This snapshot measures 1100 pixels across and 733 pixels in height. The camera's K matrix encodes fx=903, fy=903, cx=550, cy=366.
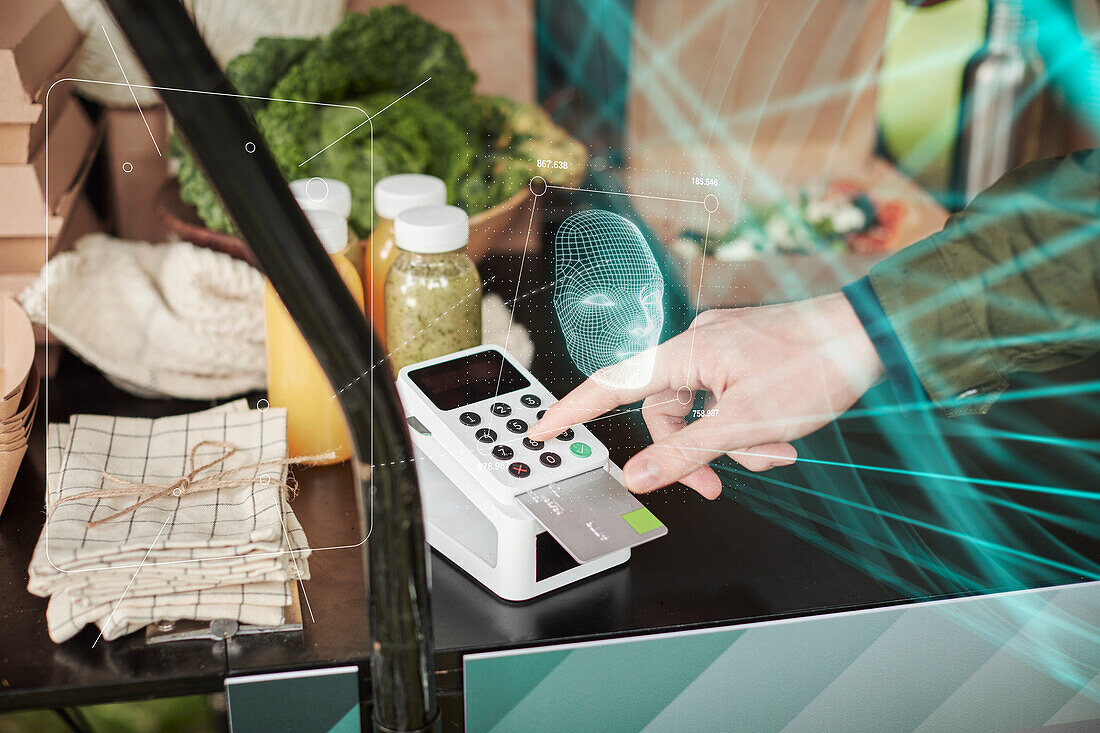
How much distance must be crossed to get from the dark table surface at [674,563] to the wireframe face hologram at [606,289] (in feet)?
0.05

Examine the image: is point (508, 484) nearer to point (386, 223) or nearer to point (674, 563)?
point (674, 563)

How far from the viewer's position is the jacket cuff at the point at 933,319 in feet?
1.74

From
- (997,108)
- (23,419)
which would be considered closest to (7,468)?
(23,419)

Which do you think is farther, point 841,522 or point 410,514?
point 841,522

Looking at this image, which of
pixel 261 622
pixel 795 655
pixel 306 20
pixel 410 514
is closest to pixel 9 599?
pixel 261 622

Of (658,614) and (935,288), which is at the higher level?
(935,288)

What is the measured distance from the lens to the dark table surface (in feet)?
1.54

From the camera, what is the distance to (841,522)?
583mm

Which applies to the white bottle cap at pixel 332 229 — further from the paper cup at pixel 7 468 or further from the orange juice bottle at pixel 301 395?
the paper cup at pixel 7 468

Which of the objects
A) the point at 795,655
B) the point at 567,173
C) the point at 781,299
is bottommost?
the point at 795,655

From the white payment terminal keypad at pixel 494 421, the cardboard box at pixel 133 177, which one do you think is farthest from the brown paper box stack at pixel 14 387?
the white payment terminal keypad at pixel 494 421

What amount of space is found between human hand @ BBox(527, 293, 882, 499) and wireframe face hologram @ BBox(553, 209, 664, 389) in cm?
2

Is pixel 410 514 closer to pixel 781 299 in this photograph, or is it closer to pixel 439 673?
pixel 439 673

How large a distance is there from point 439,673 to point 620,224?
254 mm
